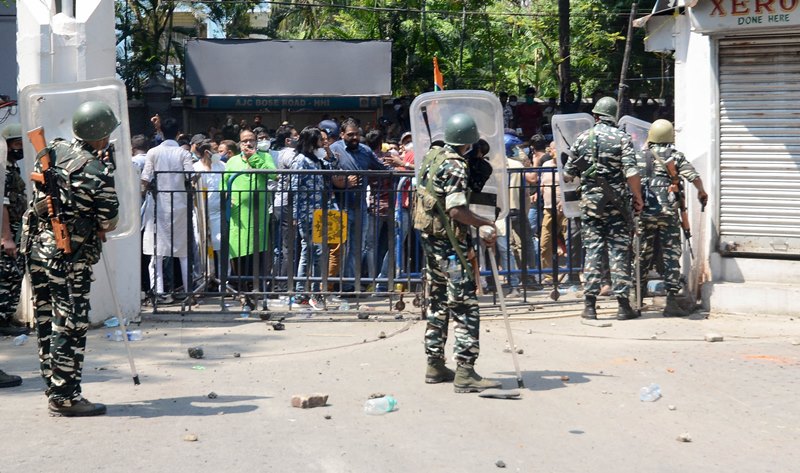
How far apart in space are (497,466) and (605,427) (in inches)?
39.9

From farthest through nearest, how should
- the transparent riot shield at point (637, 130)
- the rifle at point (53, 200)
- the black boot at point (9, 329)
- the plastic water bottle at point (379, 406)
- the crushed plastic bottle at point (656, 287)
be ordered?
the crushed plastic bottle at point (656, 287), the transparent riot shield at point (637, 130), the black boot at point (9, 329), the plastic water bottle at point (379, 406), the rifle at point (53, 200)

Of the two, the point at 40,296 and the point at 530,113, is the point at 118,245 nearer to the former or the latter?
the point at 40,296

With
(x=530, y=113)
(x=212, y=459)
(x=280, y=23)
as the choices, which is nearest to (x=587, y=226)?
(x=212, y=459)

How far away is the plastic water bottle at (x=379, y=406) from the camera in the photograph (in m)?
6.46

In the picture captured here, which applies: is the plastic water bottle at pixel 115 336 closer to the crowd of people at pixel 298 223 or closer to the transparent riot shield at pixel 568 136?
the crowd of people at pixel 298 223

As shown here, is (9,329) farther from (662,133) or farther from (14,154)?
(662,133)

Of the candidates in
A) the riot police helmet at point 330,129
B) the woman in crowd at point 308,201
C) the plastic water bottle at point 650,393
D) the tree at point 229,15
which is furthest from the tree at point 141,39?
the plastic water bottle at point 650,393

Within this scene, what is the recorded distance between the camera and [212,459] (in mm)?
5523

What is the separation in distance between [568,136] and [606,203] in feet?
3.12

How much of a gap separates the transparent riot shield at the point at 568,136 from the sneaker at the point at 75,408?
17.0 feet

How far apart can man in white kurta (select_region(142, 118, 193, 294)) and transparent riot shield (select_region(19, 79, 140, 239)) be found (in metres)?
2.56

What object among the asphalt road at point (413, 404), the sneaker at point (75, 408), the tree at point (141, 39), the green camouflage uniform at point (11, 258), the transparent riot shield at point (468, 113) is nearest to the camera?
the asphalt road at point (413, 404)

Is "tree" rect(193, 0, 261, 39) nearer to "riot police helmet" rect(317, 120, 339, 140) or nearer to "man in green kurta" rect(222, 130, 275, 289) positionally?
"riot police helmet" rect(317, 120, 339, 140)

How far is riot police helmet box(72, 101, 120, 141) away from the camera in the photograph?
6.29 m
